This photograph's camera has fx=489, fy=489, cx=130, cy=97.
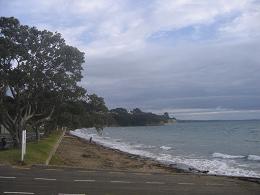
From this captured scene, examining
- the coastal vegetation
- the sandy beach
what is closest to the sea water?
the sandy beach

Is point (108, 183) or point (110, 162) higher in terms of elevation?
point (108, 183)

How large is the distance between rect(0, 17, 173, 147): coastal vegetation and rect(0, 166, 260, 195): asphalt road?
40.3 ft

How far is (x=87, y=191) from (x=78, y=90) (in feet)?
63.7

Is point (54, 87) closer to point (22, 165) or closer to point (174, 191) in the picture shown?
point (22, 165)

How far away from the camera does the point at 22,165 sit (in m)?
20.9

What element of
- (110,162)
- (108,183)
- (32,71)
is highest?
(32,71)

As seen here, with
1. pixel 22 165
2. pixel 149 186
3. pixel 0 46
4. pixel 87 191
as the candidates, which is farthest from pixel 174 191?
pixel 0 46

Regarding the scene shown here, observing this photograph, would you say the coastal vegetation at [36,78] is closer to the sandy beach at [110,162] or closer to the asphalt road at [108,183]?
the sandy beach at [110,162]

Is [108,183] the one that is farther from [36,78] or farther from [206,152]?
[206,152]

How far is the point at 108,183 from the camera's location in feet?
53.3

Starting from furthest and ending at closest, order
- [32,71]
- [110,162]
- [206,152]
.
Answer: [206,152], [110,162], [32,71]

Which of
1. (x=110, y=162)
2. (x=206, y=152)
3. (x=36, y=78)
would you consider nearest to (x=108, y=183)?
(x=36, y=78)

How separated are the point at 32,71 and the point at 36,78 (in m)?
0.51

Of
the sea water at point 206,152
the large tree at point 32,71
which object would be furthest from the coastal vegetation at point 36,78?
the sea water at point 206,152
